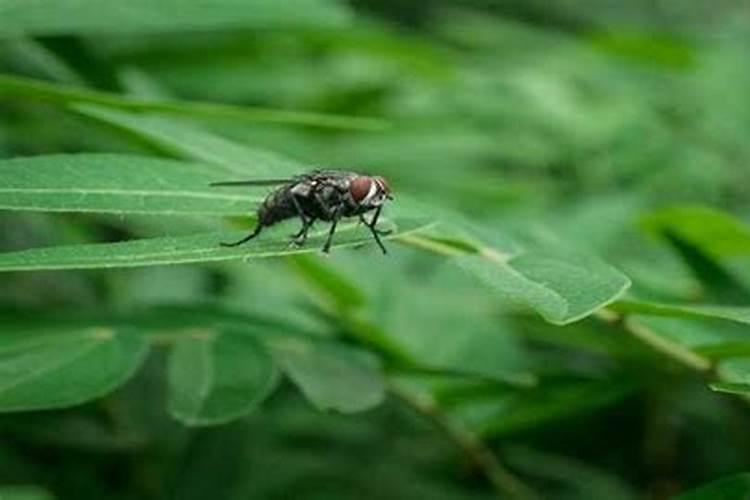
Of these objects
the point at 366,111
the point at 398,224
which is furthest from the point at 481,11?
the point at 398,224

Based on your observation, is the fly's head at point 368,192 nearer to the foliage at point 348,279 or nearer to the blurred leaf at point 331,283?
the foliage at point 348,279

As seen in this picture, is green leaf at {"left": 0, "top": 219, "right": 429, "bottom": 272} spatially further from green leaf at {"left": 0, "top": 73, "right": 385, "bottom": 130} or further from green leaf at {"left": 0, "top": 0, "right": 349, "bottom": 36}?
green leaf at {"left": 0, "top": 0, "right": 349, "bottom": 36}

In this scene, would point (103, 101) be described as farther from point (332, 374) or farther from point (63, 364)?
point (332, 374)

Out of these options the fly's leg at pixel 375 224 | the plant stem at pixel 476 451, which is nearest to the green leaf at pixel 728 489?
the fly's leg at pixel 375 224

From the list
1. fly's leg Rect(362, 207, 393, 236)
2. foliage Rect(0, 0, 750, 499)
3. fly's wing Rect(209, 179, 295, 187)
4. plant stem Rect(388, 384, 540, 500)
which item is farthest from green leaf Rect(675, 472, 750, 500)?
plant stem Rect(388, 384, 540, 500)

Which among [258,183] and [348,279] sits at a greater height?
[258,183]

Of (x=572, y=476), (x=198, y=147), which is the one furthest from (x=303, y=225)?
(x=572, y=476)
